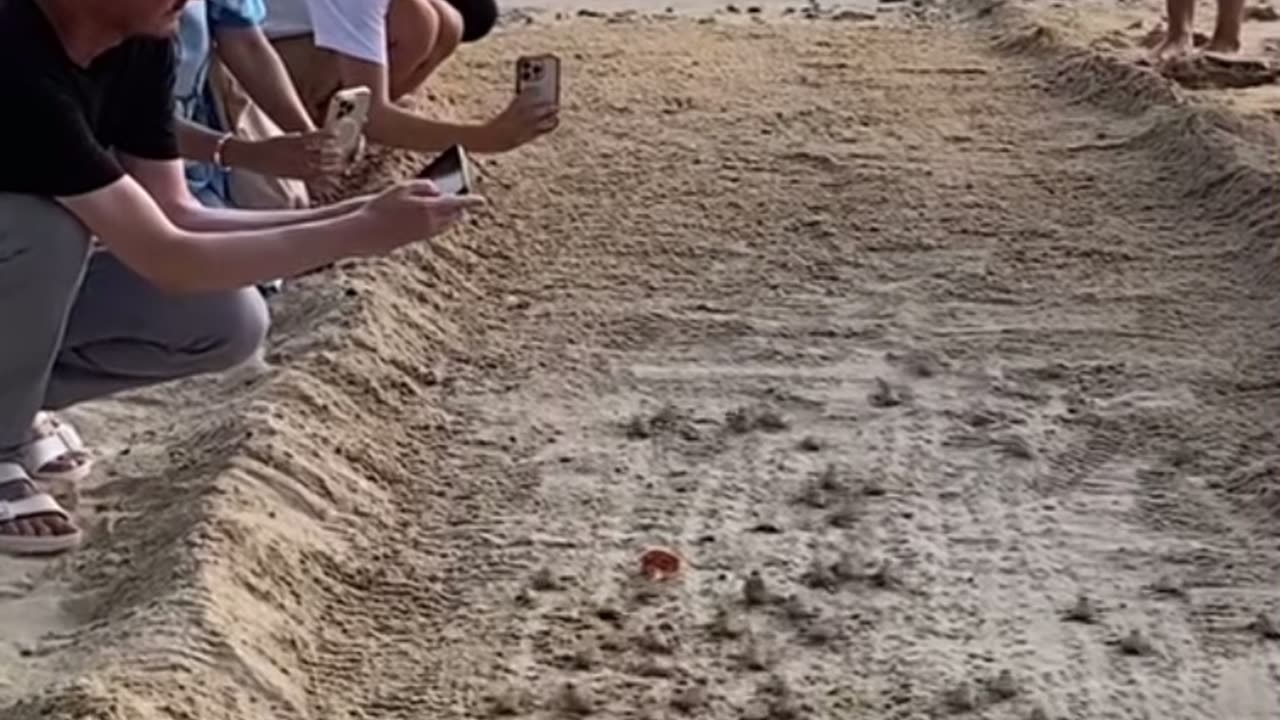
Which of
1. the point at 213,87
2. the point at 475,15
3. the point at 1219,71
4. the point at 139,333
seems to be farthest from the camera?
the point at 1219,71

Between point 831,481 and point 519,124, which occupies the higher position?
point 519,124

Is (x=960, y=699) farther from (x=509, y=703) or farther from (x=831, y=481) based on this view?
(x=831, y=481)

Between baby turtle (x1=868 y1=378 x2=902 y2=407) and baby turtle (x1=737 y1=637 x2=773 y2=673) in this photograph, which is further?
baby turtle (x1=868 y1=378 x2=902 y2=407)

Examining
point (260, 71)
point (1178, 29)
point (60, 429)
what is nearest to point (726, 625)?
point (60, 429)

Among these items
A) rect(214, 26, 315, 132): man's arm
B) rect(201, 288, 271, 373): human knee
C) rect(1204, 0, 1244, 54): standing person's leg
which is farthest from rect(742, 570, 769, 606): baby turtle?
rect(1204, 0, 1244, 54): standing person's leg

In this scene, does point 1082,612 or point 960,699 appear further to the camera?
point 1082,612

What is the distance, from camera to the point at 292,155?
3.90 meters

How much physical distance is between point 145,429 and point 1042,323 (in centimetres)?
172

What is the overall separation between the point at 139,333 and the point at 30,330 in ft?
0.77

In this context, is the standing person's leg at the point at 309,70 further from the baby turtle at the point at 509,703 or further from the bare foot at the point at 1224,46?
the bare foot at the point at 1224,46

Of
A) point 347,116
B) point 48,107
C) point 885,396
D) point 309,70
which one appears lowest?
point 885,396

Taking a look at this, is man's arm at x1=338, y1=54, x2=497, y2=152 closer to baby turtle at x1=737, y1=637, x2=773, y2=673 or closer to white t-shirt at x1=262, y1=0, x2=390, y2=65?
white t-shirt at x1=262, y1=0, x2=390, y2=65

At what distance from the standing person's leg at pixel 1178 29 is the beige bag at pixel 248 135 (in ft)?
10.2

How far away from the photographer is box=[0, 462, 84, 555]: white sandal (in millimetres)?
3547
